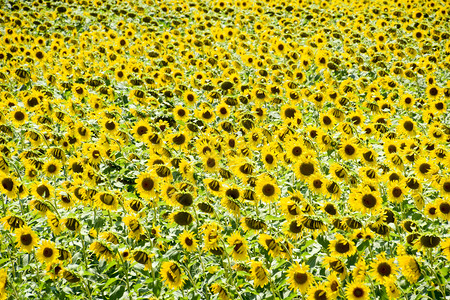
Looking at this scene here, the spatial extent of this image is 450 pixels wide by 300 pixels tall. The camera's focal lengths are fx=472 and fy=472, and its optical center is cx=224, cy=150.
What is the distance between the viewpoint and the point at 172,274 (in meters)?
4.53

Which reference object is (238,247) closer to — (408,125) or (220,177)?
(220,177)

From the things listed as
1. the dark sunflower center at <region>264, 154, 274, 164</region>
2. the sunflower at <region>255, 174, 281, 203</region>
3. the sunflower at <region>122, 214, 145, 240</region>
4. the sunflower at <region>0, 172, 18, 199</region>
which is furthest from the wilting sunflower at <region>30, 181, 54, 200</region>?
the dark sunflower center at <region>264, 154, 274, 164</region>

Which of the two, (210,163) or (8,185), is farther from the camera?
(210,163)

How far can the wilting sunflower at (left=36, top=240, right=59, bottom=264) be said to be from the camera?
15.7 ft

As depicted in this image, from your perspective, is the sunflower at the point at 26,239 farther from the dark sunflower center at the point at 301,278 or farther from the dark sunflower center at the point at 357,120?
the dark sunflower center at the point at 357,120

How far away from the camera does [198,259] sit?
5.26 m

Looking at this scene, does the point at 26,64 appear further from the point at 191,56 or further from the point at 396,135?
the point at 396,135

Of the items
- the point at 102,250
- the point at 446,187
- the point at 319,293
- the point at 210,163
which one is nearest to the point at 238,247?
the point at 319,293

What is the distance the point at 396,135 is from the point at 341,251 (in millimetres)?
3113

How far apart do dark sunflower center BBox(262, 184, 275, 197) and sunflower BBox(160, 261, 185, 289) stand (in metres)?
1.53

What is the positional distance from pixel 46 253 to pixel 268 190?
2.53 meters

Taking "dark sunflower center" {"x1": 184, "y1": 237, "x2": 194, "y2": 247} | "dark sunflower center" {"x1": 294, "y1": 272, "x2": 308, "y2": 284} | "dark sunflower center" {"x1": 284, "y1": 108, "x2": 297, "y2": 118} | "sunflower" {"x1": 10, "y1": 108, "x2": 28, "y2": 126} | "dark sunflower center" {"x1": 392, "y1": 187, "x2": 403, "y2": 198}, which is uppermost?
"dark sunflower center" {"x1": 392, "y1": 187, "x2": 403, "y2": 198}

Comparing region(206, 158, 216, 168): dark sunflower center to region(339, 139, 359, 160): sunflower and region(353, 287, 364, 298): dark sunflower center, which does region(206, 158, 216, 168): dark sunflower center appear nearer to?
region(339, 139, 359, 160): sunflower

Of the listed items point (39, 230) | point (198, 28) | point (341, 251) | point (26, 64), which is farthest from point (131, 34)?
point (341, 251)
